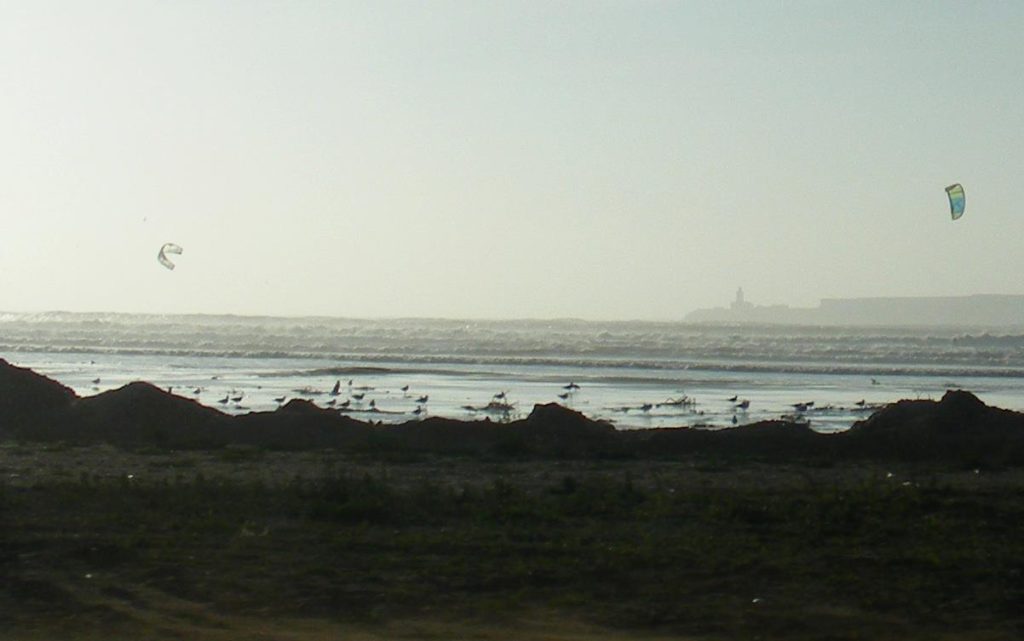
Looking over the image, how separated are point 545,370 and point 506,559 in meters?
35.5

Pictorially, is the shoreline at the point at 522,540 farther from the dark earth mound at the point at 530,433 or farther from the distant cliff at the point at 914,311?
the distant cliff at the point at 914,311

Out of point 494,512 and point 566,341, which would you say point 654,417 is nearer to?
point 494,512

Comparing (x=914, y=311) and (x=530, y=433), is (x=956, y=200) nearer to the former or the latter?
(x=530, y=433)

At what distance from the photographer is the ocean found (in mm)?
29250

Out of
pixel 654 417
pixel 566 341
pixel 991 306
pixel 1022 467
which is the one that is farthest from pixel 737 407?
pixel 991 306

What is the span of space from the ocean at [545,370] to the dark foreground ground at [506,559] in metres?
11.8

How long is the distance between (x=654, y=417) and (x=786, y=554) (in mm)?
16205

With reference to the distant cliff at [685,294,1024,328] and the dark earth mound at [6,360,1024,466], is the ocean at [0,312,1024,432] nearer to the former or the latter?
the dark earth mound at [6,360,1024,466]

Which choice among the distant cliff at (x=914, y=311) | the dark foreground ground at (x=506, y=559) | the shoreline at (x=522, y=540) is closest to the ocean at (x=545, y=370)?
the shoreline at (x=522, y=540)

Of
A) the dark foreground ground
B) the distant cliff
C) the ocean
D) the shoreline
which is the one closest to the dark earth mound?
the shoreline

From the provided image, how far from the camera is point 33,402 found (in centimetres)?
2278

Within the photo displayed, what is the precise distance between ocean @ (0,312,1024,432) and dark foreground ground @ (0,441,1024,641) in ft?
38.8

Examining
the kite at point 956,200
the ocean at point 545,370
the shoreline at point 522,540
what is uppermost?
the kite at point 956,200

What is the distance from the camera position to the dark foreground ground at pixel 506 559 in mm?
8227
